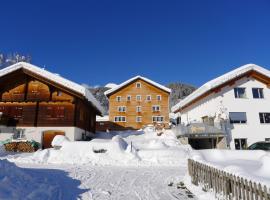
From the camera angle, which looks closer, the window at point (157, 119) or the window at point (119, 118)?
the window at point (119, 118)

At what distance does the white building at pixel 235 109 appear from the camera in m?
25.8

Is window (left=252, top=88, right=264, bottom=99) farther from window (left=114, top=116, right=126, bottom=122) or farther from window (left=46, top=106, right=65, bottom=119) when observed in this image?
window (left=114, top=116, right=126, bottom=122)

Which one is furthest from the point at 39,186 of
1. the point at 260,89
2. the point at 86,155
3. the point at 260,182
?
the point at 260,89

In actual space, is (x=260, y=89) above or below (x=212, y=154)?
above

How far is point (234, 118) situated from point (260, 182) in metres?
22.7

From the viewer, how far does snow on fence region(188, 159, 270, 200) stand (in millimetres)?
5529

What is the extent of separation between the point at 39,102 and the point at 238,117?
21783mm

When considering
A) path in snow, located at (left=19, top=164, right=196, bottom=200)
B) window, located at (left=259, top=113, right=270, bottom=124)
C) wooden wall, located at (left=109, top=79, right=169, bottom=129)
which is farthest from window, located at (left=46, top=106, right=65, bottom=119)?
window, located at (left=259, top=113, right=270, bottom=124)

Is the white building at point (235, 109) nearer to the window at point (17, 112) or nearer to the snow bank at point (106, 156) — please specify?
the snow bank at point (106, 156)

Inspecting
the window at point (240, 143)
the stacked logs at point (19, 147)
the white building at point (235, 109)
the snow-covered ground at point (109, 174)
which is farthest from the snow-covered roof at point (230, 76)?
the stacked logs at point (19, 147)

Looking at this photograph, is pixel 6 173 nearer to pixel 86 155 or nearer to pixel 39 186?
pixel 39 186

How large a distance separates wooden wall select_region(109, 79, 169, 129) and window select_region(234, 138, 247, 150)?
18.5 m

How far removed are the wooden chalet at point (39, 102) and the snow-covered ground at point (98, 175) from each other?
6330mm

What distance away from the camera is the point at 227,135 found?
2600cm
